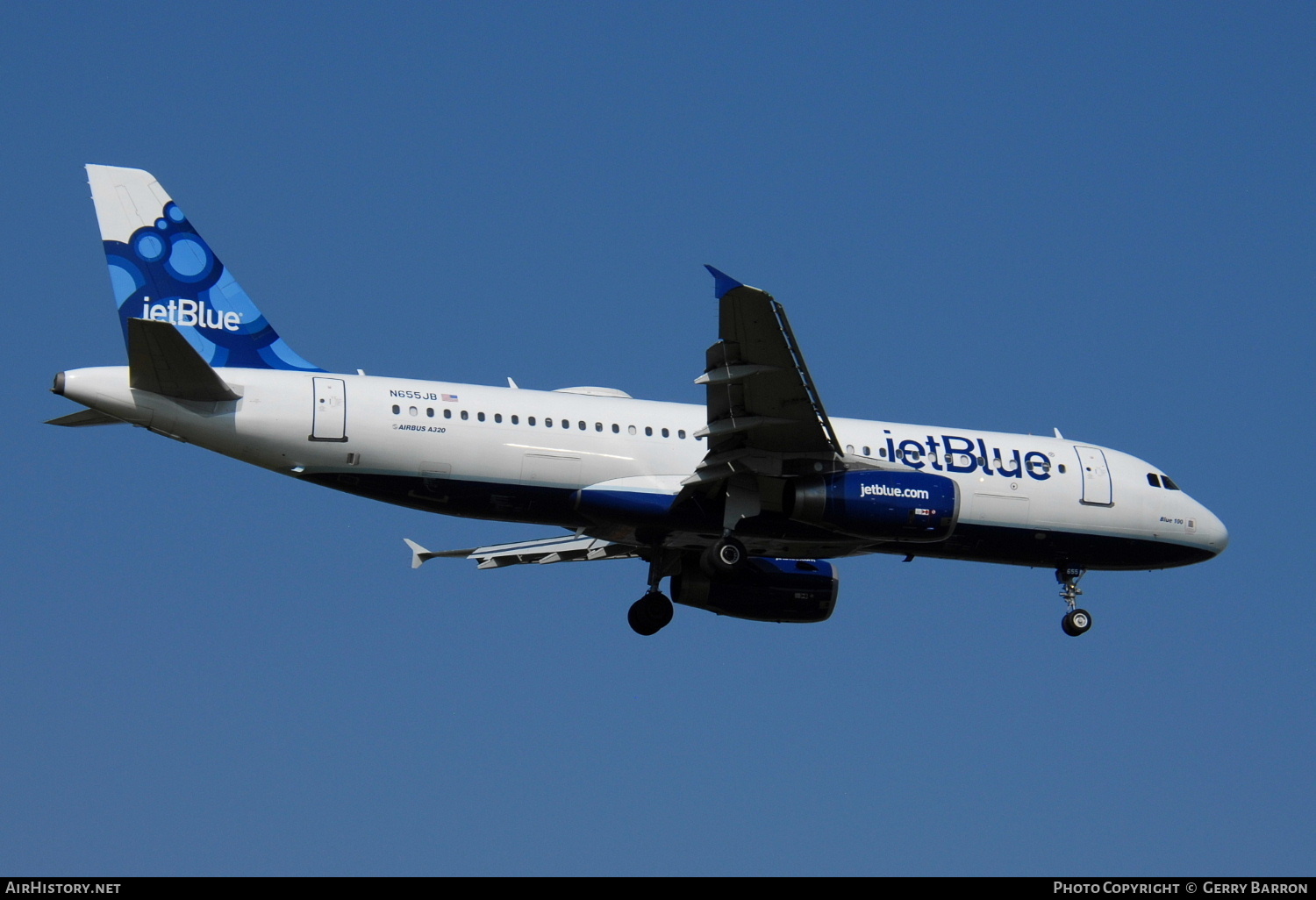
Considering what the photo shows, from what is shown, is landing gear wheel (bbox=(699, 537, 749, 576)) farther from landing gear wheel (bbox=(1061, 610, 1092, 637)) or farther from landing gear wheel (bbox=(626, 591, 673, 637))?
landing gear wheel (bbox=(1061, 610, 1092, 637))

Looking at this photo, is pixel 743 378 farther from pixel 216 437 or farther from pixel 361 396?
pixel 216 437

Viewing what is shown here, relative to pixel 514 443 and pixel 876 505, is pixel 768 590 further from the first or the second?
pixel 514 443

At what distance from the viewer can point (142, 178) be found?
26969mm

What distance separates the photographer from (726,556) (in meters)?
26.8

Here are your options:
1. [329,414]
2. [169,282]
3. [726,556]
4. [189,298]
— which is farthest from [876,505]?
[169,282]

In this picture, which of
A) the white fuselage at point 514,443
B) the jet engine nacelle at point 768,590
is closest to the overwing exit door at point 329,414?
the white fuselage at point 514,443

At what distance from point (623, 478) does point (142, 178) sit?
31.4 feet

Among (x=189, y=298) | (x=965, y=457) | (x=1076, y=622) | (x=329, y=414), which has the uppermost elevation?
(x=189, y=298)

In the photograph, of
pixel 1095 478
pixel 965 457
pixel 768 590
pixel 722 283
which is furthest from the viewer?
pixel 768 590

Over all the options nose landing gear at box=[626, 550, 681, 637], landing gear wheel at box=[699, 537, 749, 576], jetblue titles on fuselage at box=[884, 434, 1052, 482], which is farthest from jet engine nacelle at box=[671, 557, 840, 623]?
landing gear wheel at box=[699, 537, 749, 576]

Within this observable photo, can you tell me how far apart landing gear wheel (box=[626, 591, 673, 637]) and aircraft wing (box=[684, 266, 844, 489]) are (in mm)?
4452

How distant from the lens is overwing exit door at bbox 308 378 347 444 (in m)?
25.5

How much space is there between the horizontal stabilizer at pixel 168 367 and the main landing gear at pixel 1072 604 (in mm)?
15599

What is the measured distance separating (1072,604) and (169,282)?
1736cm
